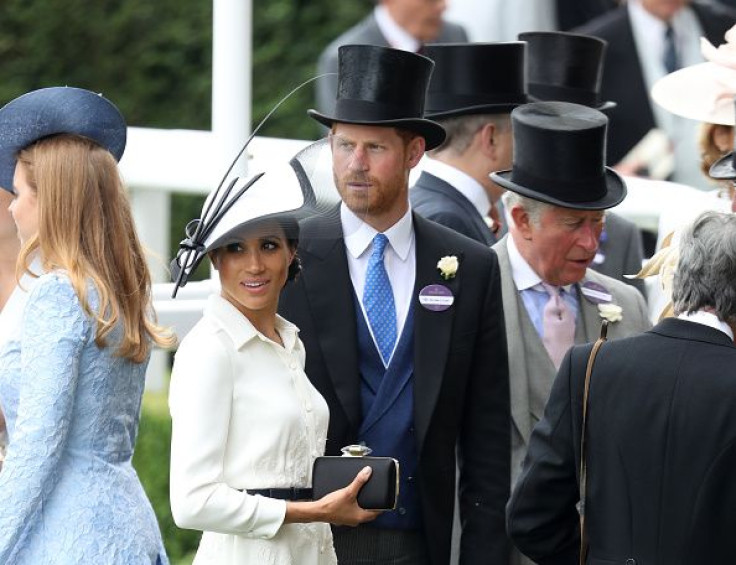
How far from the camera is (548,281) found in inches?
216

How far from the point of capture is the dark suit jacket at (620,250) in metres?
6.37

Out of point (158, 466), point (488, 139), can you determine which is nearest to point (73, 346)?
point (488, 139)

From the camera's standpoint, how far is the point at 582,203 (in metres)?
5.42

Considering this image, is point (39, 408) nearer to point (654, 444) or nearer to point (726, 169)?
point (654, 444)

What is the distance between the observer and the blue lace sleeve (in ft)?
13.5

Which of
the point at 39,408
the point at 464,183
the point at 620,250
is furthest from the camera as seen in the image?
the point at 620,250

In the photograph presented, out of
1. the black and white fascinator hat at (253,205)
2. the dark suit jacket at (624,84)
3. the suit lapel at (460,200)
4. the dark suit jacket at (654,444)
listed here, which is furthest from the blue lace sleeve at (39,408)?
the dark suit jacket at (624,84)

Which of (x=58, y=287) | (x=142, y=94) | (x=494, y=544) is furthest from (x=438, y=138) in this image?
(x=142, y=94)

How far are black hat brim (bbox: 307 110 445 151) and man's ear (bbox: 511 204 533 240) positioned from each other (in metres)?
0.31

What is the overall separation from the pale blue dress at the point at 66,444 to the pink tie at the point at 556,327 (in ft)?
4.69

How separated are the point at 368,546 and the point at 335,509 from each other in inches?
24.4

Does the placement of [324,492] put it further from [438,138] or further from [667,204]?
[667,204]

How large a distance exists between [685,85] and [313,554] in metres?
1.90

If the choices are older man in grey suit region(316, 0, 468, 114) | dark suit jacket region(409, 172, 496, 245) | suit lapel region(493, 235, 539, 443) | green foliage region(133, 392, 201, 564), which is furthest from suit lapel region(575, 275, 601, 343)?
older man in grey suit region(316, 0, 468, 114)
